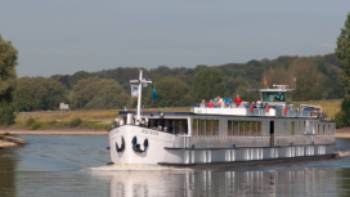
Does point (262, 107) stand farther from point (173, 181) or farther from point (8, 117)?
point (8, 117)

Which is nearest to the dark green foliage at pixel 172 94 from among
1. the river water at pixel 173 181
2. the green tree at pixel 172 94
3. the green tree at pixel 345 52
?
the green tree at pixel 172 94

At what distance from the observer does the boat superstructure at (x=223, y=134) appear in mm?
56375

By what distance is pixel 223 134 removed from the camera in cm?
6244

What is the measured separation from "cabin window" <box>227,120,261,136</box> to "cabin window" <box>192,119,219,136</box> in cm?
152

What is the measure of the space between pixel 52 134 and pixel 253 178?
317ft

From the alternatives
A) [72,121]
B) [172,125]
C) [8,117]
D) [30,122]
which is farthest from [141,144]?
[30,122]

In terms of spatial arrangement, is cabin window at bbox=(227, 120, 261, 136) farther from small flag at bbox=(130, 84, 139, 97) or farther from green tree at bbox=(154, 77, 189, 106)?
green tree at bbox=(154, 77, 189, 106)

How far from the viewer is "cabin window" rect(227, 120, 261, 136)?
208ft

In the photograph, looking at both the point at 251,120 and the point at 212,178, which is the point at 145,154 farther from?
the point at 251,120

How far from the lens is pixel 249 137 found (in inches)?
2571

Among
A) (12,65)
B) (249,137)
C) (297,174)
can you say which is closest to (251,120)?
(249,137)

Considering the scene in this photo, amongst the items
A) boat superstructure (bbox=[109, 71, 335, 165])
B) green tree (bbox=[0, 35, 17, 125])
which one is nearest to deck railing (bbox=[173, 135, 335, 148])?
boat superstructure (bbox=[109, 71, 335, 165])

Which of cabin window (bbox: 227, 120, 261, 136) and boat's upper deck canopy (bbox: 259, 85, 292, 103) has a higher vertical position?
boat's upper deck canopy (bbox: 259, 85, 292, 103)

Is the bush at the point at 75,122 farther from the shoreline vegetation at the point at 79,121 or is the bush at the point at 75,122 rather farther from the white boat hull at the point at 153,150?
the white boat hull at the point at 153,150
